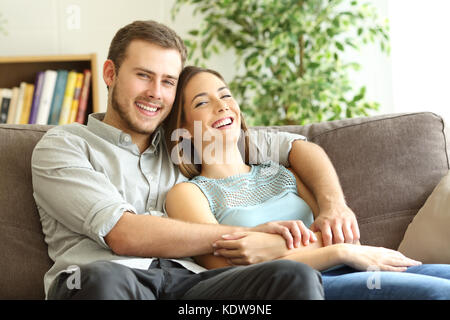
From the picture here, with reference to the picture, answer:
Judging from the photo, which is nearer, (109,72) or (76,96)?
(109,72)

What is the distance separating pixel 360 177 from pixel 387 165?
91 mm

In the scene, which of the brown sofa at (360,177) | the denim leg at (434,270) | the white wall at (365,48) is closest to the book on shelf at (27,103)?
the white wall at (365,48)

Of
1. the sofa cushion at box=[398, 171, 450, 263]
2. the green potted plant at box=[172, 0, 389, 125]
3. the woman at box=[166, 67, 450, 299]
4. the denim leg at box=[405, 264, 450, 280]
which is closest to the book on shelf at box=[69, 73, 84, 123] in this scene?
the green potted plant at box=[172, 0, 389, 125]

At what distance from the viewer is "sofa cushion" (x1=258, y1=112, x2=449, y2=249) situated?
5.77ft

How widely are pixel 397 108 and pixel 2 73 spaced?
214 centimetres

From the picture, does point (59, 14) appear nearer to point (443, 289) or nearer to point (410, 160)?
point (410, 160)

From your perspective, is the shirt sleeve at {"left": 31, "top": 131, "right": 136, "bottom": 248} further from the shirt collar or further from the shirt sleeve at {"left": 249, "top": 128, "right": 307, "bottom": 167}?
the shirt sleeve at {"left": 249, "top": 128, "right": 307, "bottom": 167}

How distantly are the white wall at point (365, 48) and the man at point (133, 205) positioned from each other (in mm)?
1470

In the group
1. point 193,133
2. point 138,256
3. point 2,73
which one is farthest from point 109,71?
point 2,73

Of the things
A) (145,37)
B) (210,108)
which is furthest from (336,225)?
(145,37)

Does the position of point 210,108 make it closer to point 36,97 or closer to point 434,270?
point 434,270

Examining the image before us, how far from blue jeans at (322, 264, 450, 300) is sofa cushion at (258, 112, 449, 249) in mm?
341

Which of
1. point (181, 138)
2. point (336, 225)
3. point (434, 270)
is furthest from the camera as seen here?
point (181, 138)

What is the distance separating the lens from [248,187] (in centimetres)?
168
